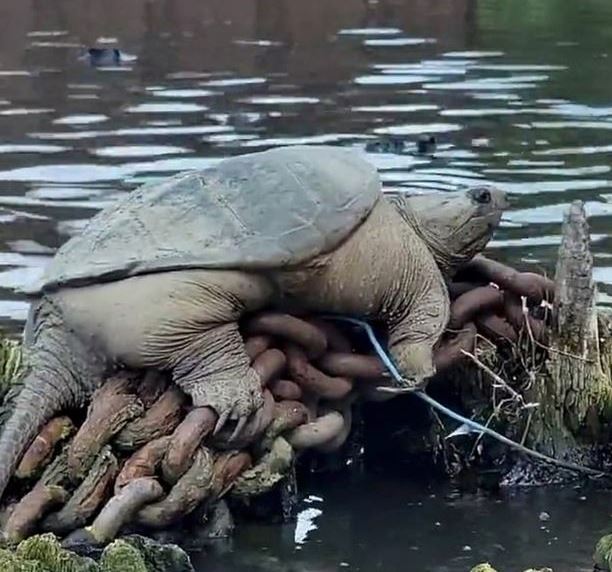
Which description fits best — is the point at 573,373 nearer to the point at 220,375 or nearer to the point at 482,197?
the point at 482,197

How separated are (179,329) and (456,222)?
145 centimetres

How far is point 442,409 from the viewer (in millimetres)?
7750

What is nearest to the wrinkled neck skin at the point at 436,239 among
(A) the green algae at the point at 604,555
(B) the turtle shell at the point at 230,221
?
(B) the turtle shell at the point at 230,221

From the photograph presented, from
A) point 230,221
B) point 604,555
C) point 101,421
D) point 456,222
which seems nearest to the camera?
point 604,555

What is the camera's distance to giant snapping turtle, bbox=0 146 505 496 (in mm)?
7344

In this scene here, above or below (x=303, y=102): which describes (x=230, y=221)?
A: above

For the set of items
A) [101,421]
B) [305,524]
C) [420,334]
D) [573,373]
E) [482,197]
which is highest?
[482,197]

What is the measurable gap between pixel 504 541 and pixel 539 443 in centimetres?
79

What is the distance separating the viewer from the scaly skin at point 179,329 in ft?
24.0

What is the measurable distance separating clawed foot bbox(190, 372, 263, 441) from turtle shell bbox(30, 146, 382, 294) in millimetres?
→ 481

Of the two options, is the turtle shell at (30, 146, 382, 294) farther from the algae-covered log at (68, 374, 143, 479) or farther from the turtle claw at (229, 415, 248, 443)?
the turtle claw at (229, 415, 248, 443)

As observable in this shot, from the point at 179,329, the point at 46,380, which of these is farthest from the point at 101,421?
the point at 179,329

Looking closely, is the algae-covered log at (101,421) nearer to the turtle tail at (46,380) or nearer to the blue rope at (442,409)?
the turtle tail at (46,380)

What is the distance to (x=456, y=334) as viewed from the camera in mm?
7977
